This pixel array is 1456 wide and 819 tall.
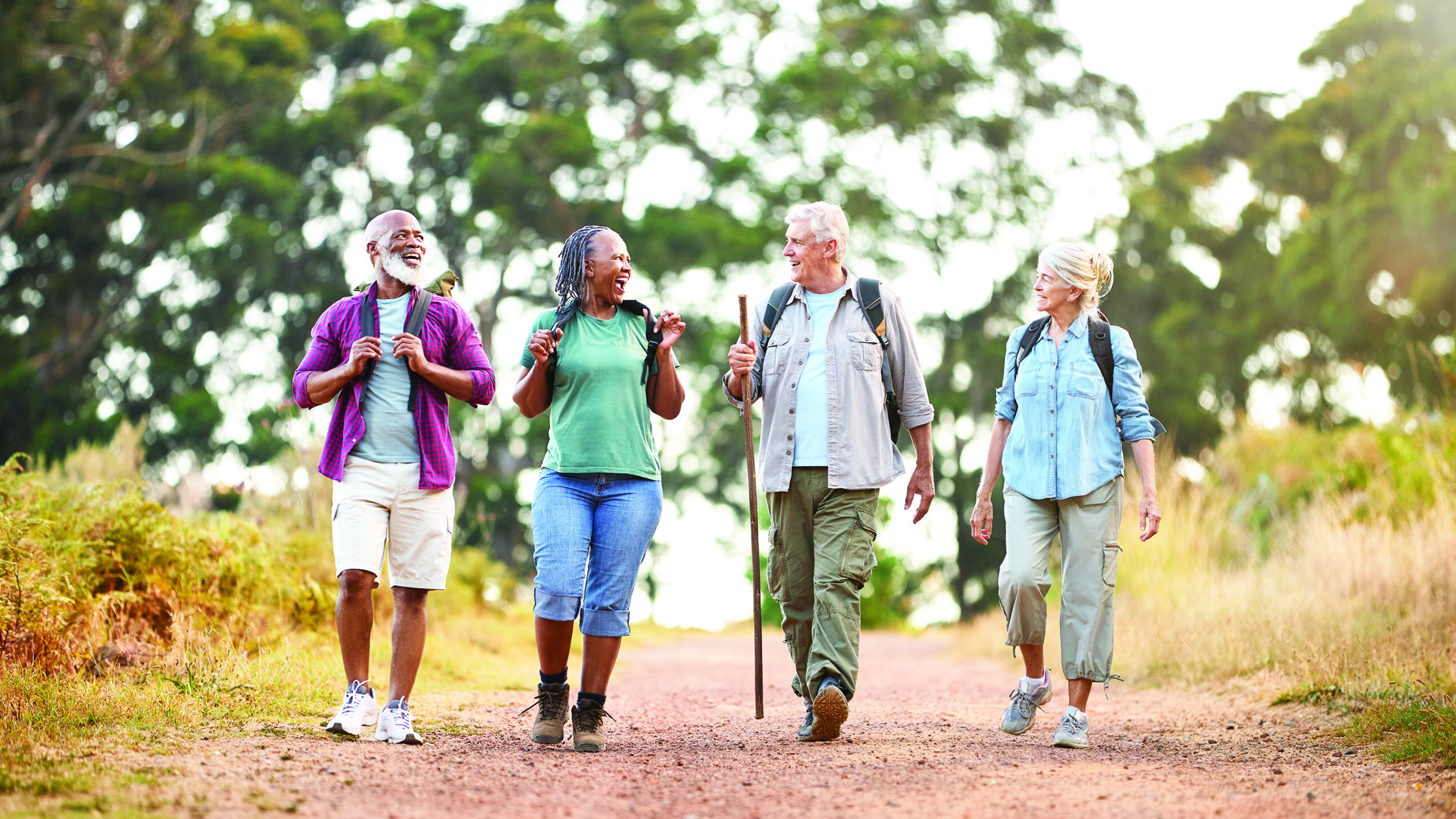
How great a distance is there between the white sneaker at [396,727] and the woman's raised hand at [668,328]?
5.55 ft

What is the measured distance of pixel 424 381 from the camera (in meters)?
5.36

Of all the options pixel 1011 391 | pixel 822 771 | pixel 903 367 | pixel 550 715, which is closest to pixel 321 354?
pixel 550 715

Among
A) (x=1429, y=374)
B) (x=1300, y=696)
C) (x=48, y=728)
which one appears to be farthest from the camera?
(x=1429, y=374)

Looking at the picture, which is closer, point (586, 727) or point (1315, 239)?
point (586, 727)

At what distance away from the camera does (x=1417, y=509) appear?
32.8ft

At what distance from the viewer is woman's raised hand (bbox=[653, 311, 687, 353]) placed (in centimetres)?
543

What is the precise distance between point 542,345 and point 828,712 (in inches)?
70.9

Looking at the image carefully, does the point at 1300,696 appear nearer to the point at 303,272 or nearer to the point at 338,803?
the point at 338,803

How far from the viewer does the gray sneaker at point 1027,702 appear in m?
5.71

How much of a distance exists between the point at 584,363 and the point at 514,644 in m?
A: 6.13

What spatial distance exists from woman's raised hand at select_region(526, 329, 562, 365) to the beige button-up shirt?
730 mm

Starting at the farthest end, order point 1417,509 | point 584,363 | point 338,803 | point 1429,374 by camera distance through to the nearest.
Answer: point 1429,374 → point 1417,509 → point 584,363 → point 338,803

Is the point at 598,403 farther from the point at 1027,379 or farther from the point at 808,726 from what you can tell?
the point at 1027,379

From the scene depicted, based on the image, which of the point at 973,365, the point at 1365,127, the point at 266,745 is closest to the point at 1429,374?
the point at 1365,127
